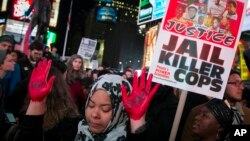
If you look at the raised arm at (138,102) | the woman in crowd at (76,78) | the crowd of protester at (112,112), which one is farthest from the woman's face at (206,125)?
the woman in crowd at (76,78)

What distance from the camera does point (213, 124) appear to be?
12.9 ft

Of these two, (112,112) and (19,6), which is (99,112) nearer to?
(112,112)

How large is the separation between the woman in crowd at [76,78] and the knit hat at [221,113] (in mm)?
3226

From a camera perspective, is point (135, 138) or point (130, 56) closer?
point (135, 138)

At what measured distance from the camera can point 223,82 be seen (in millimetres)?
4152

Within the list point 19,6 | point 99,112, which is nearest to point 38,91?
point 99,112

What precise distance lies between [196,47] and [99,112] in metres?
1.46

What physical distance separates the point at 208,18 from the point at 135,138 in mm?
1852

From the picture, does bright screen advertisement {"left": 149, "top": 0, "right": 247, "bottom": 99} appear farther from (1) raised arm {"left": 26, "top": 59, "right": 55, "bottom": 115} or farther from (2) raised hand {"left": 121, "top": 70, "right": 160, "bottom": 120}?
(1) raised arm {"left": 26, "top": 59, "right": 55, "bottom": 115}

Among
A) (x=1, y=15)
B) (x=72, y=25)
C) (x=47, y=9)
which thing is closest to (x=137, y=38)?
(x=72, y=25)

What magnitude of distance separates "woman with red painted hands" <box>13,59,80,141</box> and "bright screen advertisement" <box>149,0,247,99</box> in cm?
101

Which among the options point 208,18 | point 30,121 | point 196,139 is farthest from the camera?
point 208,18

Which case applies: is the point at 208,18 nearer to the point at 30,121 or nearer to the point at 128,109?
the point at 128,109

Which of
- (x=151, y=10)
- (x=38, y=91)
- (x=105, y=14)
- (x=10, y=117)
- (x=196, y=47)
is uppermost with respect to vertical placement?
(x=105, y=14)
